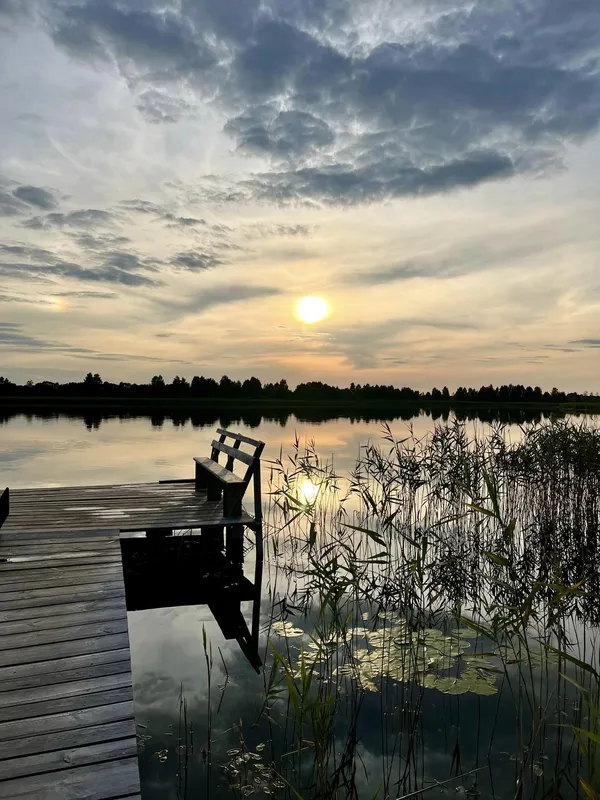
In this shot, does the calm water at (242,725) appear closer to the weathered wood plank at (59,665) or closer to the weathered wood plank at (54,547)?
the weathered wood plank at (59,665)

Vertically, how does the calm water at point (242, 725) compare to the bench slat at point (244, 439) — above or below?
below

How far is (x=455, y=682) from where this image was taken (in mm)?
4762

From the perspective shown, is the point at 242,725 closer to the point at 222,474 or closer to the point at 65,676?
the point at 65,676

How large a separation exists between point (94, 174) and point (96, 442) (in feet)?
55.3

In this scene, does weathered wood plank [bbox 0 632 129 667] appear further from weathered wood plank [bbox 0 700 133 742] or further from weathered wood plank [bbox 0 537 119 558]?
weathered wood plank [bbox 0 537 119 558]

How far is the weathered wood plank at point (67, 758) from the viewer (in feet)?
8.43

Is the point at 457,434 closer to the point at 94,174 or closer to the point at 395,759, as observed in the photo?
the point at 395,759

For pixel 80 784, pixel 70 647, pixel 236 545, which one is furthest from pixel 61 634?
pixel 236 545

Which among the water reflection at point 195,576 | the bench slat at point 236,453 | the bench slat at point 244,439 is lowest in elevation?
the water reflection at point 195,576

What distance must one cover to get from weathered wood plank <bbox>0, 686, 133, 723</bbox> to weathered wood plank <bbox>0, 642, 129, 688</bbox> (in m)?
0.27

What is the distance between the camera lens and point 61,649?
374 centimetres

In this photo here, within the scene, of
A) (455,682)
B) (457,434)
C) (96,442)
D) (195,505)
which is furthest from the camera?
(96,442)

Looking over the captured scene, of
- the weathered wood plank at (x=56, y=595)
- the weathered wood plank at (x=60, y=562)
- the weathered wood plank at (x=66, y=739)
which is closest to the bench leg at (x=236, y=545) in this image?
the weathered wood plank at (x=60, y=562)

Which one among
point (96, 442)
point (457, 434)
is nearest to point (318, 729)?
point (457, 434)
